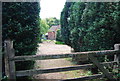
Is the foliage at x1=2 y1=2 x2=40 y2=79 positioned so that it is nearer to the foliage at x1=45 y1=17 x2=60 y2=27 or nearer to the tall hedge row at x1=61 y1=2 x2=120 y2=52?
the tall hedge row at x1=61 y1=2 x2=120 y2=52

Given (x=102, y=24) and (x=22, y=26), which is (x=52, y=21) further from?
(x=22, y=26)

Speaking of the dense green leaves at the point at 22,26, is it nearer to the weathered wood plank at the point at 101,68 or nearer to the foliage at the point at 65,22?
the weathered wood plank at the point at 101,68

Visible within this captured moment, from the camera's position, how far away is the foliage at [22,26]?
3.11m

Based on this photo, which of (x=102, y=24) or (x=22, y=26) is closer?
(x=22, y=26)

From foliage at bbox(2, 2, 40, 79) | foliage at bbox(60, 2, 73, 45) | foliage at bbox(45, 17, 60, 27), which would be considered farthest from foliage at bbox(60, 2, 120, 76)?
foliage at bbox(45, 17, 60, 27)

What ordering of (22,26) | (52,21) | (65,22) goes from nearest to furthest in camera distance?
(22,26)
(65,22)
(52,21)

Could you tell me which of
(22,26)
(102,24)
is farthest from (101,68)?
(22,26)

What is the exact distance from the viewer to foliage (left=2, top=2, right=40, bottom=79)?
3105 millimetres

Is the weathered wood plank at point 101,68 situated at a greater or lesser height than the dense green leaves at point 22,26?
lesser

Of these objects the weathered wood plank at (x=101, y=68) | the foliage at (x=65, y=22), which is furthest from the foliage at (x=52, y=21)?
the weathered wood plank at (x=101, y=68)

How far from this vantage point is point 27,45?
11.2ft

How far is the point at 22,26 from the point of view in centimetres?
335

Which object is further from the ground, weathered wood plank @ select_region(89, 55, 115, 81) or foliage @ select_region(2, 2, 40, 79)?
foliage @ select_region(2, 2, 40, 79)

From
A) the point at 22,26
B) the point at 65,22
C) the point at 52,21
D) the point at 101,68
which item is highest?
the point at 52,21
